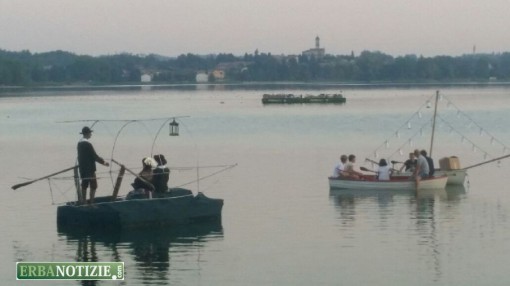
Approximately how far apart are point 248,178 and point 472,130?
38.8 metres

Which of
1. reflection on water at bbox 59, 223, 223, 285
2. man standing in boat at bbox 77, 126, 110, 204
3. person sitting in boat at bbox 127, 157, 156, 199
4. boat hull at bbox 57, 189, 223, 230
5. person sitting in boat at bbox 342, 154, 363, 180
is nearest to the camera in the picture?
reflection on water at bbox 59, 223, 223, 285

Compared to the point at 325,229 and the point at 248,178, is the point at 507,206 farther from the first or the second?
the point at 248,178

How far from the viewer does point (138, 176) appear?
93.9 feet

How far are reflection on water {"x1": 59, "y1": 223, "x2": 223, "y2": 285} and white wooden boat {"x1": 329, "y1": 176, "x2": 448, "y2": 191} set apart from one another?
863 cm

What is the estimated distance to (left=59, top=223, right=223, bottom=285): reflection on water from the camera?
24062mm

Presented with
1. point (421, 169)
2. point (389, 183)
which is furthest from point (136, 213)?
point (421, 169)

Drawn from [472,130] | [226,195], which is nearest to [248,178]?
[226,195]

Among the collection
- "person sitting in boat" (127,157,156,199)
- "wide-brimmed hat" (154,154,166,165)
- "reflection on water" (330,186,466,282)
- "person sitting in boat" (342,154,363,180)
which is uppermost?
"wide-brimmed hat" (154,154,166,165)

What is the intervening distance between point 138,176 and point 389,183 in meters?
10.7

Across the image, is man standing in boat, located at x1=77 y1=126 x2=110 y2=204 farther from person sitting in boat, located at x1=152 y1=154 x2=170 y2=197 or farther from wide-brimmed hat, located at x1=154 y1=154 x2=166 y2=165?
wide-brimmed hat, located at x1=154 y1=154 x2=166 y2=165

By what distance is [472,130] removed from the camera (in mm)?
79562

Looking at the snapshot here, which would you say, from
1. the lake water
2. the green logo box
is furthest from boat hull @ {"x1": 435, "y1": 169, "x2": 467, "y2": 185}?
the green logo box

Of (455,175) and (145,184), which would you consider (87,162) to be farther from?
(455,175)

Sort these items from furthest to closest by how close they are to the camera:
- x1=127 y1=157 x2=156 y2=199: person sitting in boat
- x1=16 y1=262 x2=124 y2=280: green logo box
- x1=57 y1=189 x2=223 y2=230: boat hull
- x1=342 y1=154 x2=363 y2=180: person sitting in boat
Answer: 1. x1=342 y1=154 x2=363 y2=180: person sitting in boat
2. x1=127 y1=157 x2=156 y2=199: person sitting in boat
3. x1=57 y1=189 x2=223 y2=230: boat hull
4. x1=16 y1=262 x2=124 y2=280: green logo box
